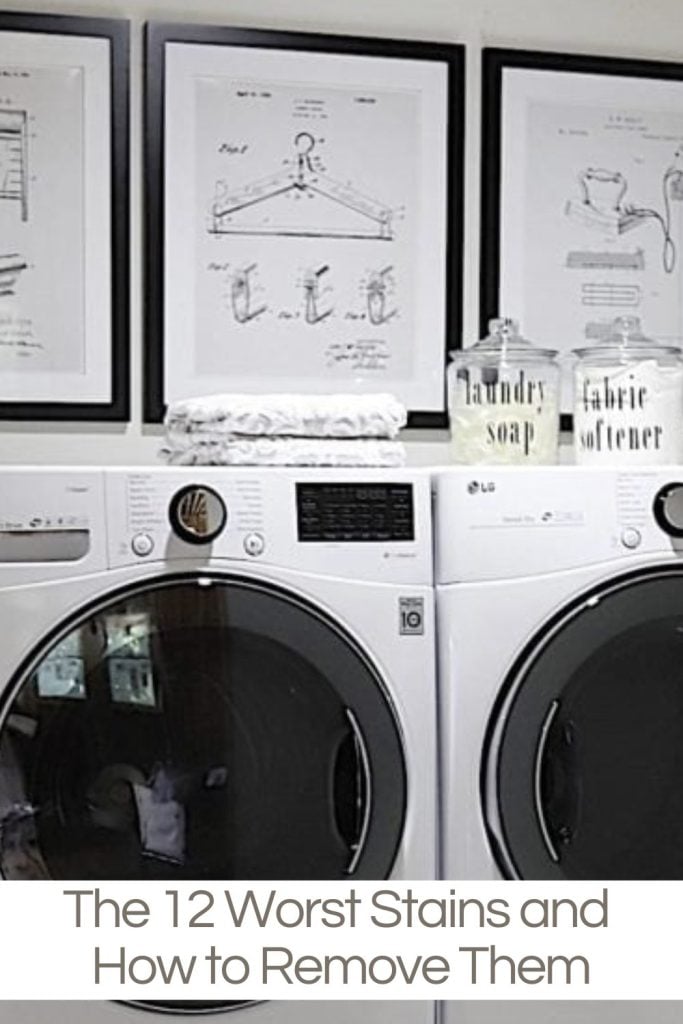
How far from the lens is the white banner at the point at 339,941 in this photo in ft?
5.15

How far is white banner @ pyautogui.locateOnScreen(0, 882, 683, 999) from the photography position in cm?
157

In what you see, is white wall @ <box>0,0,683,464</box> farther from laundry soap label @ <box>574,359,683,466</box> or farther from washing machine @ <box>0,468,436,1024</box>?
washing machine @ <box>0,468,436,1024</box>

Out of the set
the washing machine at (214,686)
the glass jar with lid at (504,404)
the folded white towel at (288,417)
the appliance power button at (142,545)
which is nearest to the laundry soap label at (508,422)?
the glass jar with lid at (504,404)

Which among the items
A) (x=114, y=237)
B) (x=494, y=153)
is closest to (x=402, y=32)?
(x=494, y=153)

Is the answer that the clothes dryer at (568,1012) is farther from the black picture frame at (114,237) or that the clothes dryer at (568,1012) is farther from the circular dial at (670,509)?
the black picture frame at (114,237)

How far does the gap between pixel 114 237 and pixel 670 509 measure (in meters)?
1.01

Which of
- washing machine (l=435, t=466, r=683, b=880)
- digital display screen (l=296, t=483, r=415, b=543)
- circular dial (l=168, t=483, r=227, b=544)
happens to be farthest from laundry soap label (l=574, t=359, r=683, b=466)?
circular dial (l=168, t=483, r=227, b=544)

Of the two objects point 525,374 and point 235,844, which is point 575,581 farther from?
point 235,844

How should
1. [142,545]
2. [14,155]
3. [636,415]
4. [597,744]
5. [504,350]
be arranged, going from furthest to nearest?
[14,155], [504,350], [636,415], [597,744], [142,545]

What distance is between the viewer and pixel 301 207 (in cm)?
226

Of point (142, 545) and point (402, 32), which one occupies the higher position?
point (402, 32)

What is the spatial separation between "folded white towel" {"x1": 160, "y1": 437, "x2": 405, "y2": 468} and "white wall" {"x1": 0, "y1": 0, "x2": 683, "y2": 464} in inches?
18.9

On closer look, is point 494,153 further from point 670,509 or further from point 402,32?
point 670,509

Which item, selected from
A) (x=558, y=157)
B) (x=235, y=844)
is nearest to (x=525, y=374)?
(x=558, y=157)
